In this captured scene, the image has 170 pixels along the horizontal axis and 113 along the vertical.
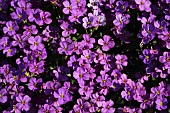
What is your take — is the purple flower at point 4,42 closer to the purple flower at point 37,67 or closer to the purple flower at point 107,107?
the purple flower at point 37,67

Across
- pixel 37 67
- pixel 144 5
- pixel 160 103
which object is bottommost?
pixel 160 103

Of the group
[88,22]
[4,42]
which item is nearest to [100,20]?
[88,22]

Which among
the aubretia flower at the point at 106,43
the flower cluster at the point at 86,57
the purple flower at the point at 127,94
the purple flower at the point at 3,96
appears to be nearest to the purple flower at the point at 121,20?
the flower cluster at the point at 86,57

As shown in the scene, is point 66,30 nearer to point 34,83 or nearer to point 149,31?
point 34,83

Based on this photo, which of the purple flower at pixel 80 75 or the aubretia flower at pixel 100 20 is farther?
the aubretia flower at pixel 100 20

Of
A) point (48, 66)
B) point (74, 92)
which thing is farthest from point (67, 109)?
point (48, 66)

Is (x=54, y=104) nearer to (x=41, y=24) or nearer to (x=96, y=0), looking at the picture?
(x=41, y=24)

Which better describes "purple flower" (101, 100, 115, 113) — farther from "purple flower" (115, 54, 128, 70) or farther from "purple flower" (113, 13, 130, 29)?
"purple flower" (113, 13, 130, 29)
